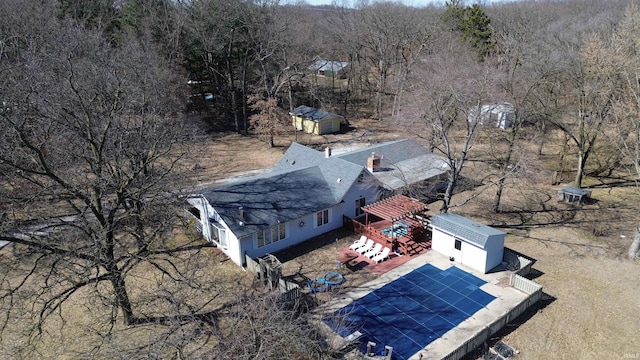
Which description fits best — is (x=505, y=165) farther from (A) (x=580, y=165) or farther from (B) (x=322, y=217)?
(B) (x=322, y=217)

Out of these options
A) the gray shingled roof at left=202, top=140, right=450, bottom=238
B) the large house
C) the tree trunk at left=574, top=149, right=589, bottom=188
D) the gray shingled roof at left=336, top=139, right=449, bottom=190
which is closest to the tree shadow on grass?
the large house

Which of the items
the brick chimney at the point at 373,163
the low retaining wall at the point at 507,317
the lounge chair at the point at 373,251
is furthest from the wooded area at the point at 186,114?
the low retaining wall at the point at 507,317

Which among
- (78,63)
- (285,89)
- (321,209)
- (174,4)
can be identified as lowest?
(321,209)

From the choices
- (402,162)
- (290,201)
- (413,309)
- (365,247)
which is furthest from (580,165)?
(290,201)

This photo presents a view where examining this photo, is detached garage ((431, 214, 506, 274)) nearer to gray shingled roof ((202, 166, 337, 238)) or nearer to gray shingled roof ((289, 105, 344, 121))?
gray shingled roof ((202, 166, 337, 238))

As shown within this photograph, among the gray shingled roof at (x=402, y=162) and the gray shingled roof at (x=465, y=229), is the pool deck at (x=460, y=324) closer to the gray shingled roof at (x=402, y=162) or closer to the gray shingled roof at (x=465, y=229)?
the gray shingled roof at (x=465, y=229)

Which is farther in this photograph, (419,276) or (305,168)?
(305,168)

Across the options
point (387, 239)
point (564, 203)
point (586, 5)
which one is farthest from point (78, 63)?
point (586, 5)

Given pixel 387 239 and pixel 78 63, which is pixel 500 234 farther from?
pixel 78 63
